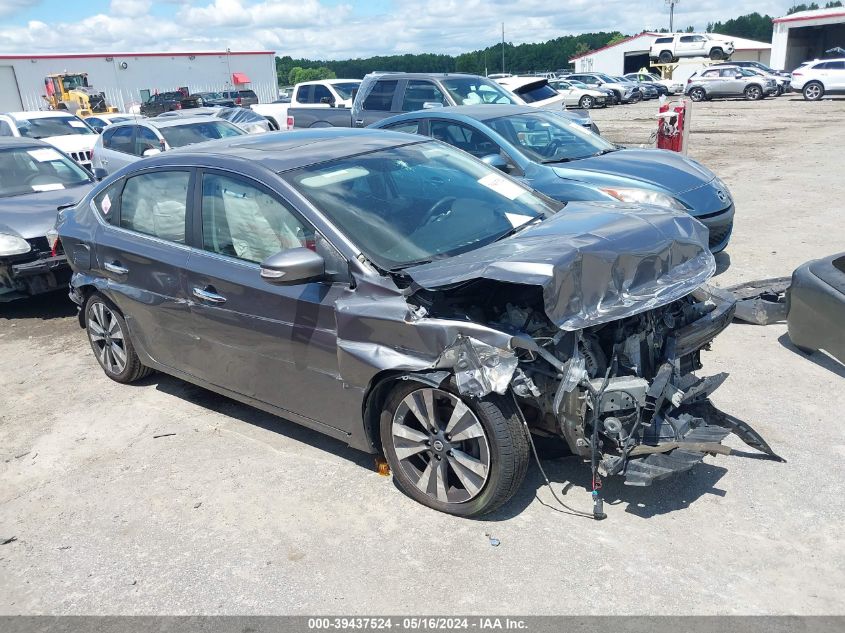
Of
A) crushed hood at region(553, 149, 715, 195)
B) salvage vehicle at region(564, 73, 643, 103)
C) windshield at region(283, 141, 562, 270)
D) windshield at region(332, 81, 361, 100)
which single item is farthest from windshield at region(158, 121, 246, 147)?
salvage vehicle at region(564, 73, 643, 103)

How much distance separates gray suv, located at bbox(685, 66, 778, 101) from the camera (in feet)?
117

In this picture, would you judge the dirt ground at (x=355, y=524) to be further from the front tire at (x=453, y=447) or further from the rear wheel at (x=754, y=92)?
the rear wheel at (x=754, y=92)

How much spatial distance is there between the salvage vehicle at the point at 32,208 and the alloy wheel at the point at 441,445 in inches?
179

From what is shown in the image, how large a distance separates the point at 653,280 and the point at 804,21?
54419 millimetres

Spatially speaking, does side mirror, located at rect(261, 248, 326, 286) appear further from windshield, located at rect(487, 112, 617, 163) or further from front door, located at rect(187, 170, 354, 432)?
windshield, located at rect(487, 112, 617, 163)

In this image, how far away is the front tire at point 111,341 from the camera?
5.22 m

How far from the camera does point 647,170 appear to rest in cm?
734

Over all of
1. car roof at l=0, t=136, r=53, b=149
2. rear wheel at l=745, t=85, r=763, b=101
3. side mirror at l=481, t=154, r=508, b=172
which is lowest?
rear wheel at l=745, t=85, r=763, b=101

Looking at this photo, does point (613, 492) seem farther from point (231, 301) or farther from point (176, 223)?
point (176, 223)

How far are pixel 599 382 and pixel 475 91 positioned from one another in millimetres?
10308

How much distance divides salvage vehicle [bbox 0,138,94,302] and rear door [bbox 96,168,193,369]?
1.98 meters

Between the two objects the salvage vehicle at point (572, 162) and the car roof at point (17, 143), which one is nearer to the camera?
the salvage vehicle at point (572, 162)

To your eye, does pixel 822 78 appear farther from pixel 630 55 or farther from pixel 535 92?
pixel 630 55

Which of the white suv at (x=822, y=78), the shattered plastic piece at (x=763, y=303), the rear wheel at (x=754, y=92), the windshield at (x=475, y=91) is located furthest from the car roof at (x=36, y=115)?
the rear wheel at (x=754, y=92)
